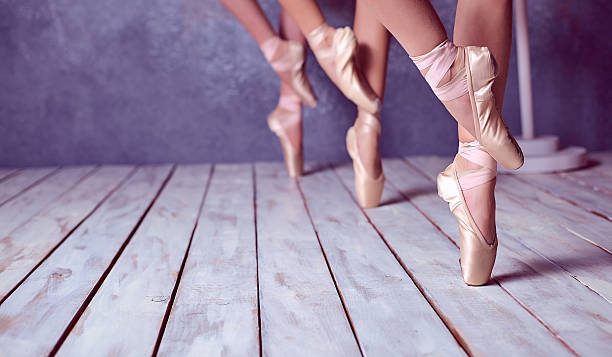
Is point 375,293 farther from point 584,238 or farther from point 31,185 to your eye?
point 31,185

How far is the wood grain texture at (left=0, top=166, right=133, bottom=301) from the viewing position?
1.00 meters

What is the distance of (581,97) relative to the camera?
2061 millimetres

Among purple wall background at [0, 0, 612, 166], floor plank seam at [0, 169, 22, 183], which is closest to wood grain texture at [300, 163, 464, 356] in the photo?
purple wall background at [0, 0, 612, 166]

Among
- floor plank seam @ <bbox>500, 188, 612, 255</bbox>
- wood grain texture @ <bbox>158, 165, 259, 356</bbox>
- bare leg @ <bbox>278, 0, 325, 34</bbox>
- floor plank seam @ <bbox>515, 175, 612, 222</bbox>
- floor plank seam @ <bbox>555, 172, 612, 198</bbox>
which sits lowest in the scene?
floor plank seam @ <bbox>555, 172, 612, 198</bbox>

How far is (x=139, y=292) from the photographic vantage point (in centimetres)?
88

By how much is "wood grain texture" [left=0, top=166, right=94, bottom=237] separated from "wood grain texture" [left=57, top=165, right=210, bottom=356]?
28 centimetres

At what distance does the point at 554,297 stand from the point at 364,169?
1.92 ft

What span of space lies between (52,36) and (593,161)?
177cm

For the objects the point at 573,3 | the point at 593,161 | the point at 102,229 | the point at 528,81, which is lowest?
the point at 593,161

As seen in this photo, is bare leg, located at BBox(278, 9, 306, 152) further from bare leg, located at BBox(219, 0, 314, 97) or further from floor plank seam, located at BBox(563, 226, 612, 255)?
floor plank seam, located at BBox(563, 226, 612, 255)

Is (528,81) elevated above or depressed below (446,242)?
above

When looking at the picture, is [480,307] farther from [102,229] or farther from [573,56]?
[573,56]

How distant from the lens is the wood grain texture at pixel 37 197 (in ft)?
4.33

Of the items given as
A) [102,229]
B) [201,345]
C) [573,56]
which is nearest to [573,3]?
[573,56]
